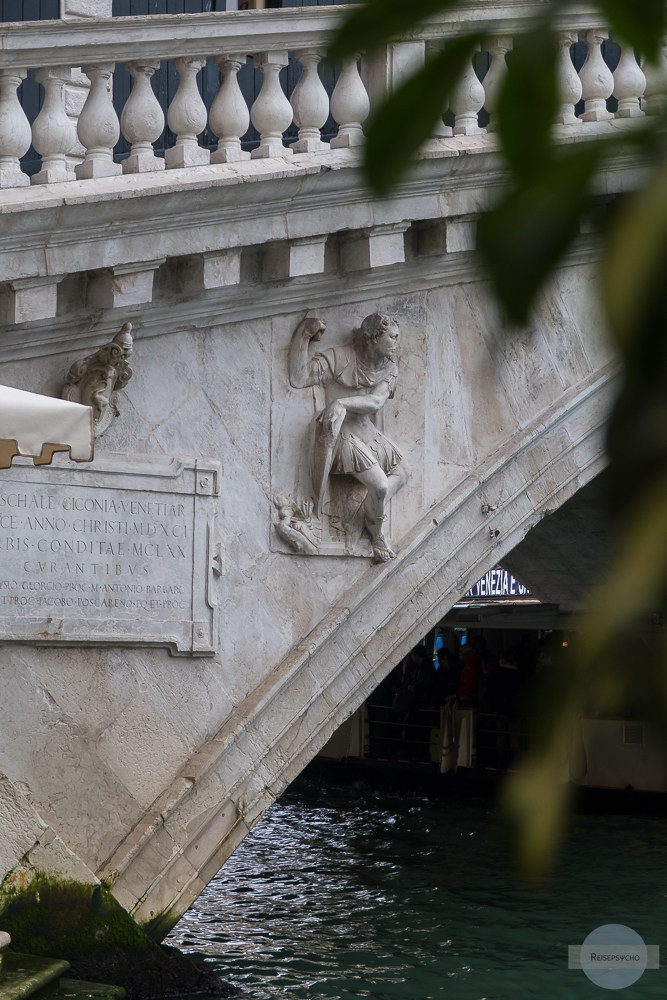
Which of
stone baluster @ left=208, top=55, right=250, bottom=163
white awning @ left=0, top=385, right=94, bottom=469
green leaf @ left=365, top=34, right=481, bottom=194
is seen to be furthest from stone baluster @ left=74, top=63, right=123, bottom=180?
green leaf @ left=365, top=34, right=481, bottom=194

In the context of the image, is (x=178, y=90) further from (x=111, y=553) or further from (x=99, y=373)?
(x=111, y=553)

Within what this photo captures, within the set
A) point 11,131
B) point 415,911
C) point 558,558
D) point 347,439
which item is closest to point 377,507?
point 347,439

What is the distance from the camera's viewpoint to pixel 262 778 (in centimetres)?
647

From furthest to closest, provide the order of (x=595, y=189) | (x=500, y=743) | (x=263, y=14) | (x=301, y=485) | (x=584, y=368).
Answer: (x=500, y=743) → (x=584, y=368) → (x=301, y=485) → (x=263, y=14) → (x=595, y=189)

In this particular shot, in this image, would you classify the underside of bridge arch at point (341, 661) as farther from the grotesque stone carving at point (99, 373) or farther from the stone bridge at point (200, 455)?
the grotesque stone carving at point (99, 373)

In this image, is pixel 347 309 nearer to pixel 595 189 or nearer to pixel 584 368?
pixel 584 368

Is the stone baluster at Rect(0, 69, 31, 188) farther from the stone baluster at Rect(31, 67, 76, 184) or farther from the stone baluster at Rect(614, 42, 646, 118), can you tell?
the stone baluster at Rect(614, 42, 646, 118)

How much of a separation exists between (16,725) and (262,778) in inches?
48.9

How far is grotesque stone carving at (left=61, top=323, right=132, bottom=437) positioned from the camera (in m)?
5.92

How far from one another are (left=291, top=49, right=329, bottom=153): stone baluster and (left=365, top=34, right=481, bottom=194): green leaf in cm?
608

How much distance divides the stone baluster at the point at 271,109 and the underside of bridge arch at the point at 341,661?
182 cm

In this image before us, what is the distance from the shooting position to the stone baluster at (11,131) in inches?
219

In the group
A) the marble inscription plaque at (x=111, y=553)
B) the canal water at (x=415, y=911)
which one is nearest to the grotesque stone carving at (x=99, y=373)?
the marble inscription plaque at (x=111, y=553)

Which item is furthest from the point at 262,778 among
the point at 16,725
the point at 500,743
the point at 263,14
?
the point at 500,743
